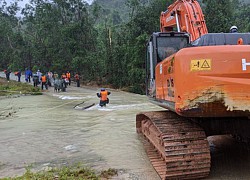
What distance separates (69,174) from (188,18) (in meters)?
4.93

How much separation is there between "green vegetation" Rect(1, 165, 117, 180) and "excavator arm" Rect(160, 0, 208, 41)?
3922mm

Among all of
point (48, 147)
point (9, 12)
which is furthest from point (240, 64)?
point (9, 12)

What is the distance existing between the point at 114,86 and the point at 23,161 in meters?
28.9

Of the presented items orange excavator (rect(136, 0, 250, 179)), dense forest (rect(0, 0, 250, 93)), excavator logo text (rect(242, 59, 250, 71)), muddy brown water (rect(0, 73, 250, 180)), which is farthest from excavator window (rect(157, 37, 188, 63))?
dense forest (rect(0, 0, 250, 93))

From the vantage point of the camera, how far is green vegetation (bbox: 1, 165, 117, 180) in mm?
4957

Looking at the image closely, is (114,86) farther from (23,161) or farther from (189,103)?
(189,103)

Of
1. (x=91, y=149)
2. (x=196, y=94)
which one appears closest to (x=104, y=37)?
(x=91, y=149)

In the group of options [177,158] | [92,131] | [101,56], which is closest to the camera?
[177,158]

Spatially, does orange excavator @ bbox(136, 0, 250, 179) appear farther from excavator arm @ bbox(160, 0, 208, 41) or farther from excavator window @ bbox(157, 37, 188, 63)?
excavator arm @ bbox(160, 0, 208, 41)

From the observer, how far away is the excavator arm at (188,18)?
789 centimetres

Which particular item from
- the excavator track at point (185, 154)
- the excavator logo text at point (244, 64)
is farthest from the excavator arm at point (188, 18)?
the excavator logo text at point (244, 64)

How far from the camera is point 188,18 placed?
8.05 metres

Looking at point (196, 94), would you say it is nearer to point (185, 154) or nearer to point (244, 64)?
point (244, 64)

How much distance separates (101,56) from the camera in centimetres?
3738
